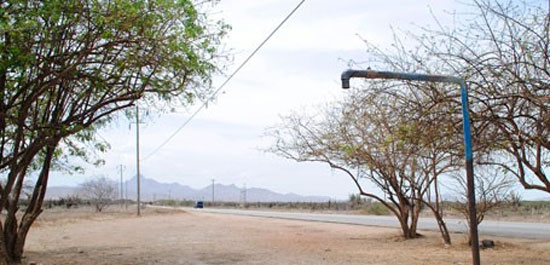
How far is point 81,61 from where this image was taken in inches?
505

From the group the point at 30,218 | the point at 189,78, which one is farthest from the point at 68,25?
the point at 30,218

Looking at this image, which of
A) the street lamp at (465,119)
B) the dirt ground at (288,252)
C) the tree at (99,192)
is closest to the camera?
the street lamp at (465,119)

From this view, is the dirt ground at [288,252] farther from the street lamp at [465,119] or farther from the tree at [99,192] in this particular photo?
the tree at [99,192]

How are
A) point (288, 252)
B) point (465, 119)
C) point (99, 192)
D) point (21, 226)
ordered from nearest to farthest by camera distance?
point (465, 119), point (21, 226), point (288, 252), point (99, 192)

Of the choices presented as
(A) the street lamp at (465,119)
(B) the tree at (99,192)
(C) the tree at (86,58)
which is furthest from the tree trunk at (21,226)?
(B) the tree at (99,192)

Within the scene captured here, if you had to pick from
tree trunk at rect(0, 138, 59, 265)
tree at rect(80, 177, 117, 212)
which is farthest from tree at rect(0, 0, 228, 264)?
tree at rect(80, 177, 117, 212)

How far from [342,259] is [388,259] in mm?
1242

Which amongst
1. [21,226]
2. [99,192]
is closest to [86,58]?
[21,226]

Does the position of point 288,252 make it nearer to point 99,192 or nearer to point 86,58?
point 86,58

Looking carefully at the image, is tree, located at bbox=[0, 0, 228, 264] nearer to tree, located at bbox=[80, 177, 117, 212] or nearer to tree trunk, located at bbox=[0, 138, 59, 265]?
tree trunk, located at bbox=[0, 138, 59, 265]

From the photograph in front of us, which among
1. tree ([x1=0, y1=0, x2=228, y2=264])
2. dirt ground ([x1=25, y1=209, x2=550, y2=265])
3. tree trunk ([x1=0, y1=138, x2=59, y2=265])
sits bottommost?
dirt ground ([x1=25, y1=209, x2=550, y2=265])

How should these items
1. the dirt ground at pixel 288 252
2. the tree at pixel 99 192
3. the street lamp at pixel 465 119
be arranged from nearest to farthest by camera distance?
1. the street lamp at pixel 465 119
2. the dirt ground at pixel 288 252
3. the tree at pixel 99 192

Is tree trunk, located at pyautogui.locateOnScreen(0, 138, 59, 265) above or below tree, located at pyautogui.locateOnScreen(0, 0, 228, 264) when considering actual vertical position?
below

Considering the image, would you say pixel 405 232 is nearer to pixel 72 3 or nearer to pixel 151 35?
pixel 151 35
